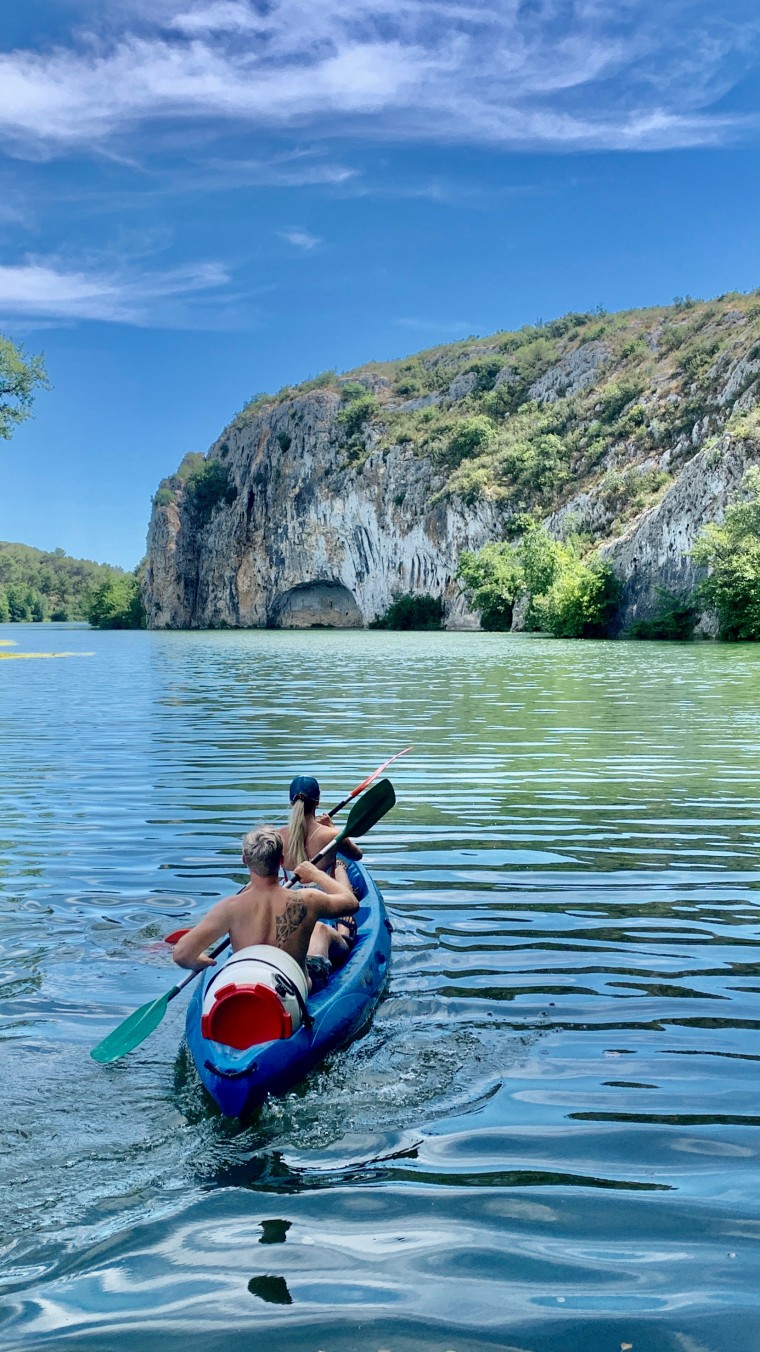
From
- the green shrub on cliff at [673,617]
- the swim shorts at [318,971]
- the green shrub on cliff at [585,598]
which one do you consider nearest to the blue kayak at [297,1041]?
the swim shorts at [318,971]

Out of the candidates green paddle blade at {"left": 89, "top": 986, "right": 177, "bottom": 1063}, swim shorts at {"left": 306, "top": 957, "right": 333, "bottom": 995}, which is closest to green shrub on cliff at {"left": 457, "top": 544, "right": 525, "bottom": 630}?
swim shorts at {"left": 306, "top": 957, "right": 333, "bottom": 995}

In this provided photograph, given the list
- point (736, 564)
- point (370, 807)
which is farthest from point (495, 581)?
point (370, 807)

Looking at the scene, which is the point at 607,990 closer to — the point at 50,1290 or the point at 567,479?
the point at 50,1290

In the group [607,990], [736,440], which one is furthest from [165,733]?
[736,440]

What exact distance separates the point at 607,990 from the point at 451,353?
114 m

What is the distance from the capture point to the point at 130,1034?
502 centimetres

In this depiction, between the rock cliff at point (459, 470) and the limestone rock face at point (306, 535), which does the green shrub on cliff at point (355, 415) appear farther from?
the limestone rock face at point (306, 535)

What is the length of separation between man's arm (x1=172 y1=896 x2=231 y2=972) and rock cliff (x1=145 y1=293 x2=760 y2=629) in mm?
46852

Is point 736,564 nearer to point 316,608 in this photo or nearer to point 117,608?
point 316,608

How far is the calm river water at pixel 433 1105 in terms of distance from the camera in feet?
10.7

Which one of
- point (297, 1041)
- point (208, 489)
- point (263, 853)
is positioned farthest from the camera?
point (208, 489)

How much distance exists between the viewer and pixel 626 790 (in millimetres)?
11562

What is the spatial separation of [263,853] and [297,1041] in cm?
85

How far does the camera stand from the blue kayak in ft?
14.7
